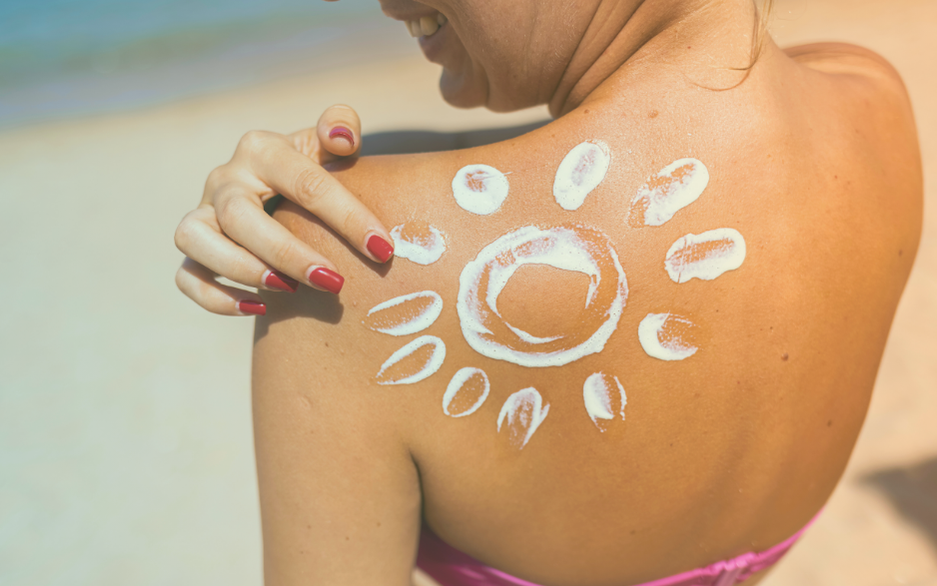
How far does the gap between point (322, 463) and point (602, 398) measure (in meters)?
0.44

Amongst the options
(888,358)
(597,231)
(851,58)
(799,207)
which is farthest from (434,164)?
(888,358)

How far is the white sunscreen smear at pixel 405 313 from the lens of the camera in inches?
34.2

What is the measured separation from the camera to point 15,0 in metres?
8.91

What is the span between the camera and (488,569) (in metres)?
1.12

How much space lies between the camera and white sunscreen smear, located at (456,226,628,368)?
87cm

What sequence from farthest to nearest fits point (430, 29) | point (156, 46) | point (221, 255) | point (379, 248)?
point (156, 46), point (430, 29), point (221, 255), point (379, 248)

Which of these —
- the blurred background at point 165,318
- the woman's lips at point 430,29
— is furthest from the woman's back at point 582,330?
the blurred background at point 165,318

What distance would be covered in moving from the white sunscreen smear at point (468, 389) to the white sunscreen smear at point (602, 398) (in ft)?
0.51

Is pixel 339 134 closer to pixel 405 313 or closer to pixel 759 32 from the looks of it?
pixel 405 313

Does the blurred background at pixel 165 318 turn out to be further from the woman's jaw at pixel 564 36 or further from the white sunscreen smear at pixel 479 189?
the white sunscreen smear at pixel 479 189

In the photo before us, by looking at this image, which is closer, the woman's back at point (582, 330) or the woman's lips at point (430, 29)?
the woman's back at point (582, 330)

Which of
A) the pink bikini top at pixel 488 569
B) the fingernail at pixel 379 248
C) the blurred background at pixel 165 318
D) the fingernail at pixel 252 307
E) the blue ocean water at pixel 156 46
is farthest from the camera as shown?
the blue ocean water at pixel 156 46

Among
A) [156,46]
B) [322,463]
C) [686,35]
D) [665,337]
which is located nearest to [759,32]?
[686,35]

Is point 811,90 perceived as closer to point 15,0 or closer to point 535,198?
point 535,198
